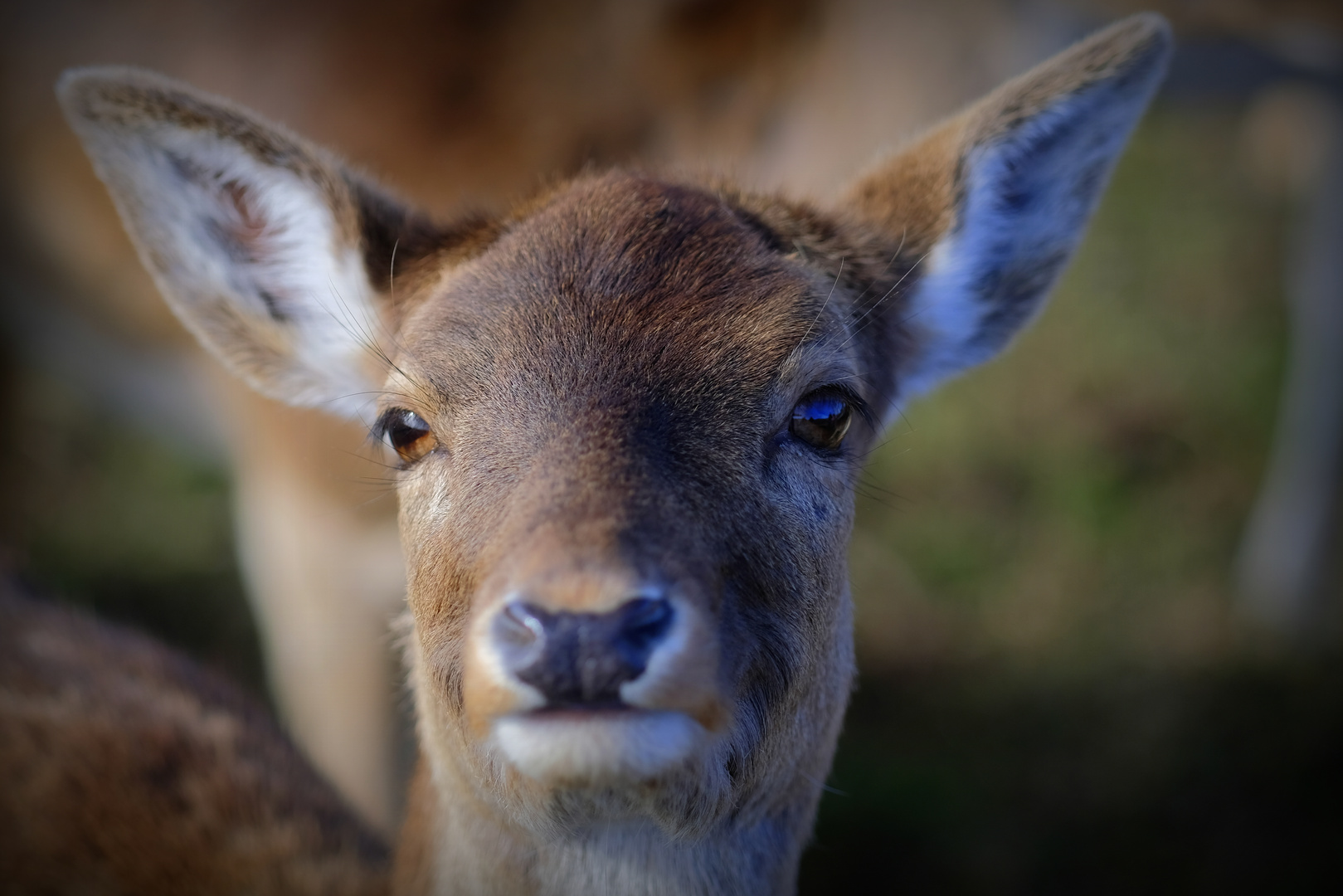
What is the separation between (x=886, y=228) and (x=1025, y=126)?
1.55ft

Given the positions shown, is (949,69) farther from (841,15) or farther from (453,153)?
(453,153)

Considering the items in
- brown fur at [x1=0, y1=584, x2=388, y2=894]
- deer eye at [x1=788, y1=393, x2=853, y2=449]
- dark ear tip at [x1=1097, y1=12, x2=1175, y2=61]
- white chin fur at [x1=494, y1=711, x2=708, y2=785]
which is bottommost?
brown fur at [x1=0, y1=584, x2=388, y2=894]

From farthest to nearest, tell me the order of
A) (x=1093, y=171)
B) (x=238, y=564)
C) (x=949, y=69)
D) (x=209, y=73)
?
(x=238, y=564), (x=949, y=69), (x=209, y=73), (x=1093, y=171)

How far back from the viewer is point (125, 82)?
277cm

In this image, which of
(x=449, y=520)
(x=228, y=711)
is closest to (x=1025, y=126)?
(x=449, y=520)

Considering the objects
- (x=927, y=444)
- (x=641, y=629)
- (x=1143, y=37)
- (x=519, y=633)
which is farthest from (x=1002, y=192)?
(x=927, y=444)

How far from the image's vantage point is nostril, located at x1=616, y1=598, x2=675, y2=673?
1.80 meters

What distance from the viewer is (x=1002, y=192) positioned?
3143 millimetres

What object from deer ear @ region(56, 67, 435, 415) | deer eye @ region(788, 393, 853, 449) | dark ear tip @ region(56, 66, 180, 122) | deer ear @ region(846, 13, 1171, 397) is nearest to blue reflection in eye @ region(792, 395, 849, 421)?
deer eye @ region(788, 393, 853, 449)

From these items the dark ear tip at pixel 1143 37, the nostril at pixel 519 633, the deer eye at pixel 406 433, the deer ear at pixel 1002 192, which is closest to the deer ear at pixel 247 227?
the deer eye at pixel 406 433

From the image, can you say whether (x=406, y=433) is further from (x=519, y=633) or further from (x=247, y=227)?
(x=247, y=227)

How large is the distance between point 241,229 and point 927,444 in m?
5.55

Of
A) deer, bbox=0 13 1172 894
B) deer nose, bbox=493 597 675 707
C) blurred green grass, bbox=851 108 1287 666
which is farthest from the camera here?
blurred green grass, bbox=851 108 1287 666

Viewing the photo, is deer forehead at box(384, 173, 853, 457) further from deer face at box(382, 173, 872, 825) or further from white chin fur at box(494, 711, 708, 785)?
white chin fur at box(494, 711, 708, 785)
